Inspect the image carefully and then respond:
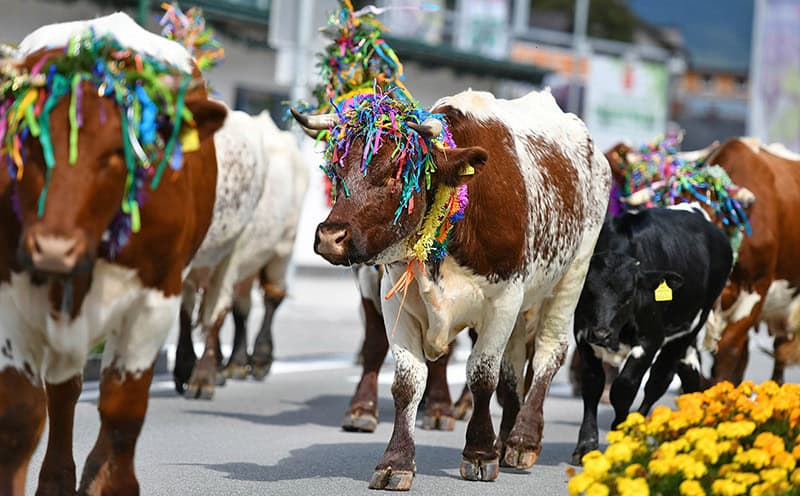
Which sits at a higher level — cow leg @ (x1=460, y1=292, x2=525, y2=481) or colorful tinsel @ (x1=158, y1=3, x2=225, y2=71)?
colorful tinsel @ (x1=158, y1=3, x2=225, y2=71)

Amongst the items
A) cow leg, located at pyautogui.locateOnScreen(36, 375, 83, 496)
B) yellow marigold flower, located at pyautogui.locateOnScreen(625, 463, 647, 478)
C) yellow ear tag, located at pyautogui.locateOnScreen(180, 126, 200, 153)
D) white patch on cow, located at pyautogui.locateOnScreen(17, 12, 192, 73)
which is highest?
white patch on cow, located at pyautogui.locateOnScreen(17, 12, 192, 73)

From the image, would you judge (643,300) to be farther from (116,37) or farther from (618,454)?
(116,37)

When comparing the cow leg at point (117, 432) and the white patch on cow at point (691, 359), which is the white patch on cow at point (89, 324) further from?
the white patch on cow at point (691, 359)

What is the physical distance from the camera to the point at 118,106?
5258 millimetres

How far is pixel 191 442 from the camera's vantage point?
946 cm

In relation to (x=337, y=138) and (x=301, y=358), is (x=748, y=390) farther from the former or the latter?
(x=301, y=358)

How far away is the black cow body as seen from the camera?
30.1ft

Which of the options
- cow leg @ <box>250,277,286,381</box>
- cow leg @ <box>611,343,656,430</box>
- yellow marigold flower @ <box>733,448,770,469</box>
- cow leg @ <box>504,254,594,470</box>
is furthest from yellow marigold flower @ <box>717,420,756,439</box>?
cow leg @ <box>250,277,286,381</box>

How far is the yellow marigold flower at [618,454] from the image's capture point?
605cm

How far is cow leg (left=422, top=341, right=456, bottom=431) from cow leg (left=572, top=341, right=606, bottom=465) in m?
1.48

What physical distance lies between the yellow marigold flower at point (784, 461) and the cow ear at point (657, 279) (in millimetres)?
3277

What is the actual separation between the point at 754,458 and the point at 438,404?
4786 millimetres

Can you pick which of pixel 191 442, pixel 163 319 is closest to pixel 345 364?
pixel 191 442

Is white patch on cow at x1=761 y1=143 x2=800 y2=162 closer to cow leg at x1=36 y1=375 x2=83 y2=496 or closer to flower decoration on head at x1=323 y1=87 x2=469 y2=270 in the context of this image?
flower decoration on head at x1=323 y1=87 x2=469 y2=270
